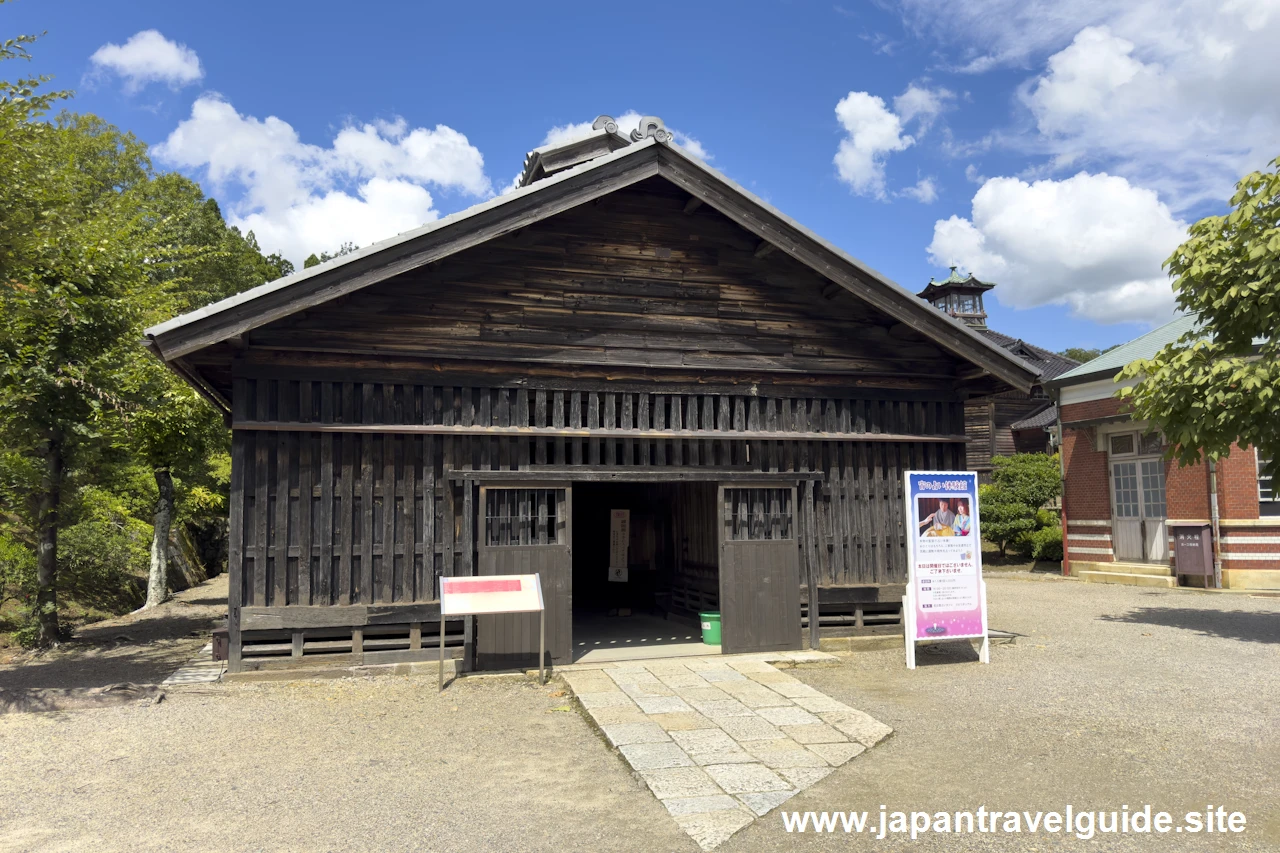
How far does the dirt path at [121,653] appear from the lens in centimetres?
995

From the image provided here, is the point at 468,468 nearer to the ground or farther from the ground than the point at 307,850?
farther from the ground

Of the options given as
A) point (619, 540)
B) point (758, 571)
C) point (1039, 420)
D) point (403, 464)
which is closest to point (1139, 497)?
point (619, 540)

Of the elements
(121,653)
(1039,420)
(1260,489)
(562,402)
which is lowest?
(121,653)

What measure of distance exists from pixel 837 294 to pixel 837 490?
277 cm

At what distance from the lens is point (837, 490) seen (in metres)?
11.5

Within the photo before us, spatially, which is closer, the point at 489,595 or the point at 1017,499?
the point at 489,595

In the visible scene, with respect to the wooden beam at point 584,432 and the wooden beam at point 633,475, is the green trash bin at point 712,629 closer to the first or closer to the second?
the wooden beam at point 633,475

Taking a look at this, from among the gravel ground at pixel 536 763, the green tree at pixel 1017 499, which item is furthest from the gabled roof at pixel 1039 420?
the gravel ground at pixel 536 763

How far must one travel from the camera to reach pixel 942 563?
1030 cm

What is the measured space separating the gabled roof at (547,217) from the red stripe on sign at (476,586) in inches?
139

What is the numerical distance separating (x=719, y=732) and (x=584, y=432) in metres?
4.34

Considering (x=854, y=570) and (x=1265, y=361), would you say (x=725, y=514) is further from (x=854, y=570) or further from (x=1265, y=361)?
(x=1265, y=361)

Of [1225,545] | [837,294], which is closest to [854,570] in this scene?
[837,294]

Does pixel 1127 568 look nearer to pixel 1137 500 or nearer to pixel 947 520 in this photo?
pixel 1137 500
